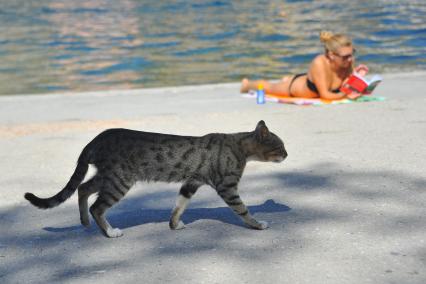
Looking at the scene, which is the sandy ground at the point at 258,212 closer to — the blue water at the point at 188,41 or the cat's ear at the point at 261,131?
the cat's ear at the point at 261,131

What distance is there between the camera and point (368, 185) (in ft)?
19.4

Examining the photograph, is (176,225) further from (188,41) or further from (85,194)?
(188,41)

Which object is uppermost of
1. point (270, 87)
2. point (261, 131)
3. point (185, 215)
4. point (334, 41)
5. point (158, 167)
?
point (334, 41)

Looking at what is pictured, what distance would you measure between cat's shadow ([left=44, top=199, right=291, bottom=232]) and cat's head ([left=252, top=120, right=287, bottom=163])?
1.32 feet

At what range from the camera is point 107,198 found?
4.94 meters

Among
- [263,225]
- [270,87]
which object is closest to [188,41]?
[270,87]

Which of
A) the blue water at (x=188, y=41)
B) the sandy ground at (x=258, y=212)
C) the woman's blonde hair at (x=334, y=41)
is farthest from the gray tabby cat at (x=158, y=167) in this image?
the blue water at (x=188, y=41)

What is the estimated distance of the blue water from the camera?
54.4 ft

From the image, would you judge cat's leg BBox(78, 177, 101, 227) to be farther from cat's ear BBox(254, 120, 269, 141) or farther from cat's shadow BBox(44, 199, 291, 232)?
cat's ear BBox(254, 120, 269, 141)

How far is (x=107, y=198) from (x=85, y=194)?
0.29 meters

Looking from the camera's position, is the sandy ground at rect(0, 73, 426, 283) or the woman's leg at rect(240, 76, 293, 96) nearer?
the sandy ground at rect(0, 73, 426, 283)

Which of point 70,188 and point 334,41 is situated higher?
point 334,41

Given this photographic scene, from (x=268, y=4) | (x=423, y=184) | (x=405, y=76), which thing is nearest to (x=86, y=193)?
(x=423, y=184)

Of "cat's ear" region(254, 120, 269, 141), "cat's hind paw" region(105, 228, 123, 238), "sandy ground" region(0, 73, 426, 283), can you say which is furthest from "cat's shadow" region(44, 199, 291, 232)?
"cat's ear" region(254, 120, 269, 141)
